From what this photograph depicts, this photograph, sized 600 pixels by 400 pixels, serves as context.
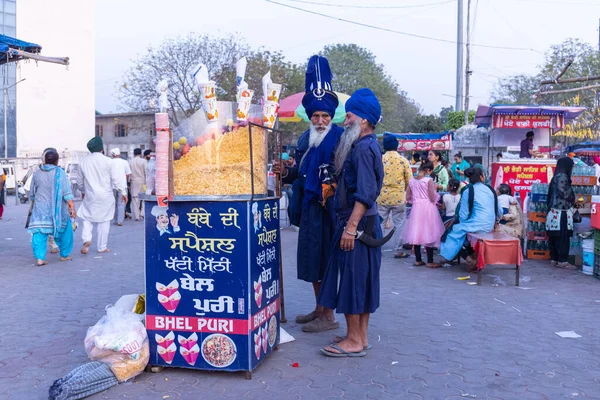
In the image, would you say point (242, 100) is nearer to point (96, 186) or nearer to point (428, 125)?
point (96, 186)

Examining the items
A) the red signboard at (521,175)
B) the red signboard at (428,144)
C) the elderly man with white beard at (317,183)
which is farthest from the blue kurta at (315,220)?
the red signboard at (428,144)

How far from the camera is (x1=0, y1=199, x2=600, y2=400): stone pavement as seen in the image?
3.89 metres

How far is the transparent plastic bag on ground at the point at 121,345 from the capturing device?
3.95 m

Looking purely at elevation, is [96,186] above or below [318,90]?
below

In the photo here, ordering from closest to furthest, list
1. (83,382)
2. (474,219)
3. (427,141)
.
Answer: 1. (83,382)
2. (474,219)
3. (427,141)

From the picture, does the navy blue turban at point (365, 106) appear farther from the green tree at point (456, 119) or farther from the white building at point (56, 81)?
the white building at point (56, 81)

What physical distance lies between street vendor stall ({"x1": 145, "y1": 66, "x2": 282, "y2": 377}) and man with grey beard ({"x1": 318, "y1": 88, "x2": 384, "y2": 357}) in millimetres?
599

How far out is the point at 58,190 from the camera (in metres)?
8.48

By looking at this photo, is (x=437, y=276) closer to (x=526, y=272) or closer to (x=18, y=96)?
(x=526, y=272)

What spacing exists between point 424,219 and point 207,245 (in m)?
5.39

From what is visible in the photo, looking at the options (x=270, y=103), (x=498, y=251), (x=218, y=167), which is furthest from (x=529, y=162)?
(x=218, y=167)

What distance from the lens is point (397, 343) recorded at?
16.0 ft

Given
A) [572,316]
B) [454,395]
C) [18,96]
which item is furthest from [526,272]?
[18,96]

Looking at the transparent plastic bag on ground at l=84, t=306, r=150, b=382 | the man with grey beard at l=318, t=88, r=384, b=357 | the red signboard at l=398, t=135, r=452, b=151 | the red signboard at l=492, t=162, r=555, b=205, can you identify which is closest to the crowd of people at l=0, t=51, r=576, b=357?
the man with grey beard at l=318, t=88, r=384, b=357
